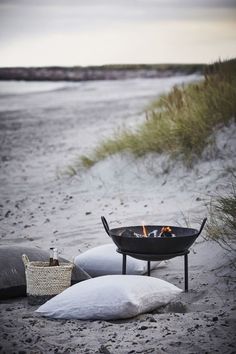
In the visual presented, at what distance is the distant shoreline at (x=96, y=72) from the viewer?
140 feet

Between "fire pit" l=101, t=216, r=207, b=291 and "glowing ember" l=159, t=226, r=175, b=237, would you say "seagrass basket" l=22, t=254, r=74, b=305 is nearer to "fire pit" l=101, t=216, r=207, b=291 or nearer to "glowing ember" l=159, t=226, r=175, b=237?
"fire pit" l=101, t=216, r=207, b=291

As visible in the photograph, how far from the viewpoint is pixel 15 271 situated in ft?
17.0

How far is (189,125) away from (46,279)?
4.64 metres

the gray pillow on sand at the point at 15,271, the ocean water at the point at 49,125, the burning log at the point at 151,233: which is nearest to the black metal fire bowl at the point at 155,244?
the burning log at the point at 151,233

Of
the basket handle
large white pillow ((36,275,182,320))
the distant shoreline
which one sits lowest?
large white pillow ((36,275,182,320))

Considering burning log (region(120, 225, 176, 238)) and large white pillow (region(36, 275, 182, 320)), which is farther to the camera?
burning log (region(120, 225, 176, 238))

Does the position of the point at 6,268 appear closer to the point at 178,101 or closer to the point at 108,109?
the point at 178,101

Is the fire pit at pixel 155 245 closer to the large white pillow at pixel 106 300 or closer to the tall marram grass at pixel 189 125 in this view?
the large white pillow at pixel 106 300

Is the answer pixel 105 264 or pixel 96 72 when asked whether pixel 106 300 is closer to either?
pixel 105 264

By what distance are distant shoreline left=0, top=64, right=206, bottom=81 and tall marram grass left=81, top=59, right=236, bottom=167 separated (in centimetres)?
3071

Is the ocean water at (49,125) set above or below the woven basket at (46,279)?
above

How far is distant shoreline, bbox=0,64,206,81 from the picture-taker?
1677 inches

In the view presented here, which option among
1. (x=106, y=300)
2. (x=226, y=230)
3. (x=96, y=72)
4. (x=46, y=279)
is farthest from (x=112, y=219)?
(x=96, y=72)

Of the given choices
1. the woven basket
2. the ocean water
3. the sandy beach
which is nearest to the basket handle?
the woven basket
